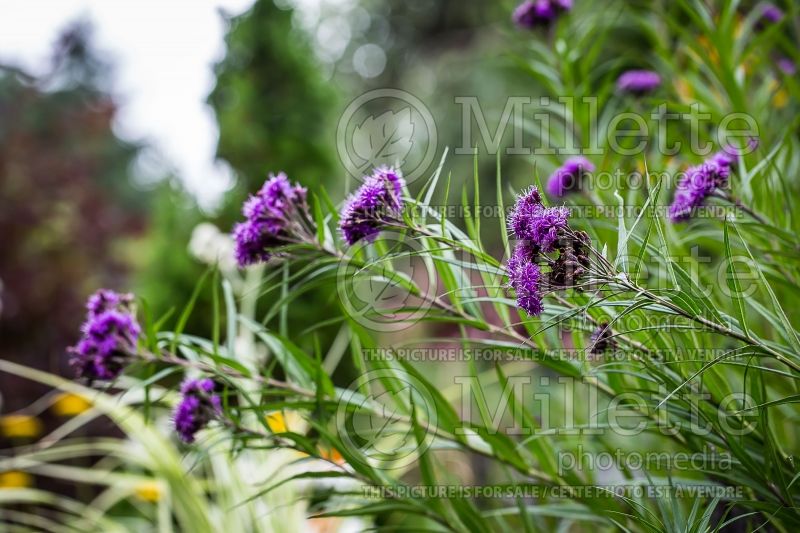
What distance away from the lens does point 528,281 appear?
0.70 meters

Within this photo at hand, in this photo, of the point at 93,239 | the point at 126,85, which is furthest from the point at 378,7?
the point at 93,239

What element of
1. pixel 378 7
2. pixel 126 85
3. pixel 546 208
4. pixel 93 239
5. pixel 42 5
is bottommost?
pixel 546 208

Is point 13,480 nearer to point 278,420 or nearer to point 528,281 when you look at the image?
point 278,420

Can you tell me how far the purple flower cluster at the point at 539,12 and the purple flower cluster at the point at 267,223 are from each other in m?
0.88

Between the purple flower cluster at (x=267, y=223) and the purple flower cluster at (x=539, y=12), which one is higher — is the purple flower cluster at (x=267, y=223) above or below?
below

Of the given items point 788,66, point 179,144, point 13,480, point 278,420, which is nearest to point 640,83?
point 788,66

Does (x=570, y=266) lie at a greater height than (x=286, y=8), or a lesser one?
lesser

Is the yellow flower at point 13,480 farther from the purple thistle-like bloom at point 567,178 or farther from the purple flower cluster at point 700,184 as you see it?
the purple flower cluster at point 700,184

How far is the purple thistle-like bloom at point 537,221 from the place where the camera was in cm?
70

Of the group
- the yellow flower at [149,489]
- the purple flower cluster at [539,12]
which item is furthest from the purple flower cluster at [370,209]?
the yellow flower at [149,489]

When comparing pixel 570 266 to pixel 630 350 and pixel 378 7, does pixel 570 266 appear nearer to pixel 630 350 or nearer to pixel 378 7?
pixel 630 350

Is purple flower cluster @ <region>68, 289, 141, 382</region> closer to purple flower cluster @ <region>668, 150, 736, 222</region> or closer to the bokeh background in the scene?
the bokeh background

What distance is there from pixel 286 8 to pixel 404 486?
11.7 feet

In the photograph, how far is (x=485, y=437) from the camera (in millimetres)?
1008
